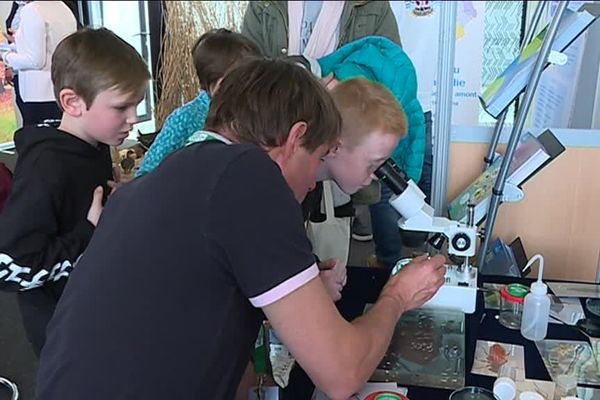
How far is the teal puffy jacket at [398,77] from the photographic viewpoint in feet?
6.75

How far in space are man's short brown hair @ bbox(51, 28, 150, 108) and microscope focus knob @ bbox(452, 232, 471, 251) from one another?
78cm

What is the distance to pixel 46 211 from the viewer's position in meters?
1.25

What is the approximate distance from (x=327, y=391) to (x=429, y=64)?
8.96 feet

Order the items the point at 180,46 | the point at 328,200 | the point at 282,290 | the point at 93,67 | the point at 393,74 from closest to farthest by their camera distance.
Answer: the point at 282,290
the point at 93,67
the point at 328,200
the point at 393,74
the point at 180,46

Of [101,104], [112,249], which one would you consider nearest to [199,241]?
[112,249]

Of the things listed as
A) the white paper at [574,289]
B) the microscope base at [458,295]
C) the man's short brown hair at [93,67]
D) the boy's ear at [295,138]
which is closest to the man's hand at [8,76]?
the man's short brown hair at [93,67]

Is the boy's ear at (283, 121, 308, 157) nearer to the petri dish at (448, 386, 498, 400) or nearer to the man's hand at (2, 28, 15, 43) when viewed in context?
the petri dish at (448, 386, 498, 400)

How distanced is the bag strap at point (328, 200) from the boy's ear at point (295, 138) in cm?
77

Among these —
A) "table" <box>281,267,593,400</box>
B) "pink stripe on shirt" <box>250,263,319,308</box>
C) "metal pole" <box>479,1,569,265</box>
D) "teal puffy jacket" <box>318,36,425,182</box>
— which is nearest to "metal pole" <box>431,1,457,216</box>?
"teal puffy jacket" <box>318,36,425,182</box>

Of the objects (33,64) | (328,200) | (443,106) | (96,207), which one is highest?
(33,64)

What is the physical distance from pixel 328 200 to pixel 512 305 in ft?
1.91

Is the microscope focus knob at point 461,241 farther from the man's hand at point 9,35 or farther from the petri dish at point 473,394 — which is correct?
the man's hand at point 9,35

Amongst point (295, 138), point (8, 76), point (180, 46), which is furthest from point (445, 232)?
point (180, 46)

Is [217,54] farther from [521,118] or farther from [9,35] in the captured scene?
[521,118]
